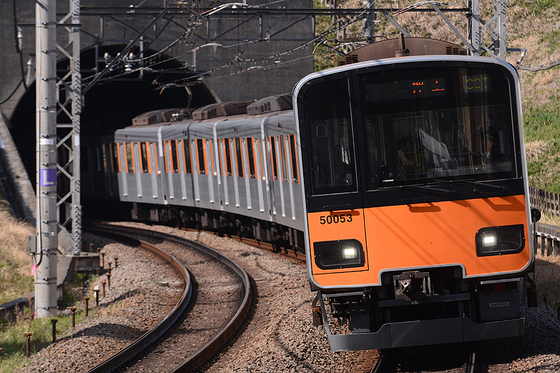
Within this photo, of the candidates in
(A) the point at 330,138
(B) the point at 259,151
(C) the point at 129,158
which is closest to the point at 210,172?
(B) the point at 259,151

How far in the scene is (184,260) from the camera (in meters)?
16.0

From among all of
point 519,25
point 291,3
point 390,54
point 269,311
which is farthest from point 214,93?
point 519,25

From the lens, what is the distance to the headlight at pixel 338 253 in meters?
6.38

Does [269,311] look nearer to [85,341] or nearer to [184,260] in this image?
[85,341]

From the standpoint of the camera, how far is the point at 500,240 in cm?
626

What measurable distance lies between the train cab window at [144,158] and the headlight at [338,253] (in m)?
17.1

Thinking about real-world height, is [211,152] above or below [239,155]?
above

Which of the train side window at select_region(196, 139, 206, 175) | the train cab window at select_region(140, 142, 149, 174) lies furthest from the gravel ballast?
the train cab window at select_region(140, 142, 149, 174)

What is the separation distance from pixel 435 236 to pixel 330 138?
1.26 meters

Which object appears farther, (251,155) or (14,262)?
(251,155)

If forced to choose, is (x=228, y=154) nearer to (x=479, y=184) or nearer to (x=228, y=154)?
(x=228, y=154)

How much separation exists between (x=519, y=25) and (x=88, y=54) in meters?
27.8

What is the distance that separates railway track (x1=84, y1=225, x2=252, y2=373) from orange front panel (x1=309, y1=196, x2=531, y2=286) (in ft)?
8.04

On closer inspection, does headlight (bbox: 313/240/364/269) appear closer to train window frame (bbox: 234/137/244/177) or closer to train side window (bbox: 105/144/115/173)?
train window frame (bbox: 234/137/244/177)
